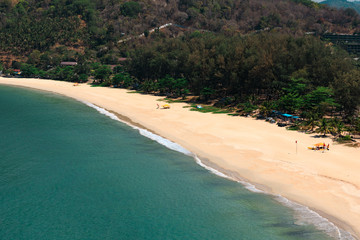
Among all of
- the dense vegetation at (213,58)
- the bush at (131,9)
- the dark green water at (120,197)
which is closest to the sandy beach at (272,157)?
the dark green water at (120,197)

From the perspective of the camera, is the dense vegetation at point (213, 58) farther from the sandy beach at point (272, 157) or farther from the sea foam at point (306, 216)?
the sea foam at point (306, 216)

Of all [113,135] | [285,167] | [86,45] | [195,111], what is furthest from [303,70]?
[86,45]

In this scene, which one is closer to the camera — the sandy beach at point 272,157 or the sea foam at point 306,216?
the sea foam at point 306,216

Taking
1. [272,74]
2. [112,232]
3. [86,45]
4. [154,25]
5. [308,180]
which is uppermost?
[154,25]

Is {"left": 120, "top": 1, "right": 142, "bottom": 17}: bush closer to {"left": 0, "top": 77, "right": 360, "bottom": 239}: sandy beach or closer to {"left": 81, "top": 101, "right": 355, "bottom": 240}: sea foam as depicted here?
{"left": 0, "top": 77, "right": 360, "bottom": 239}: sandy beach

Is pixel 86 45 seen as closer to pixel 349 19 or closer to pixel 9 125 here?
pixel 9 125

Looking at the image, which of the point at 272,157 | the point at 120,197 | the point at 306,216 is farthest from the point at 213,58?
the point at 306,216

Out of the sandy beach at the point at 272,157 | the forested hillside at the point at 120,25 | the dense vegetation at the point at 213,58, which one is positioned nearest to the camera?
the sandy beach at the point at 272,157
